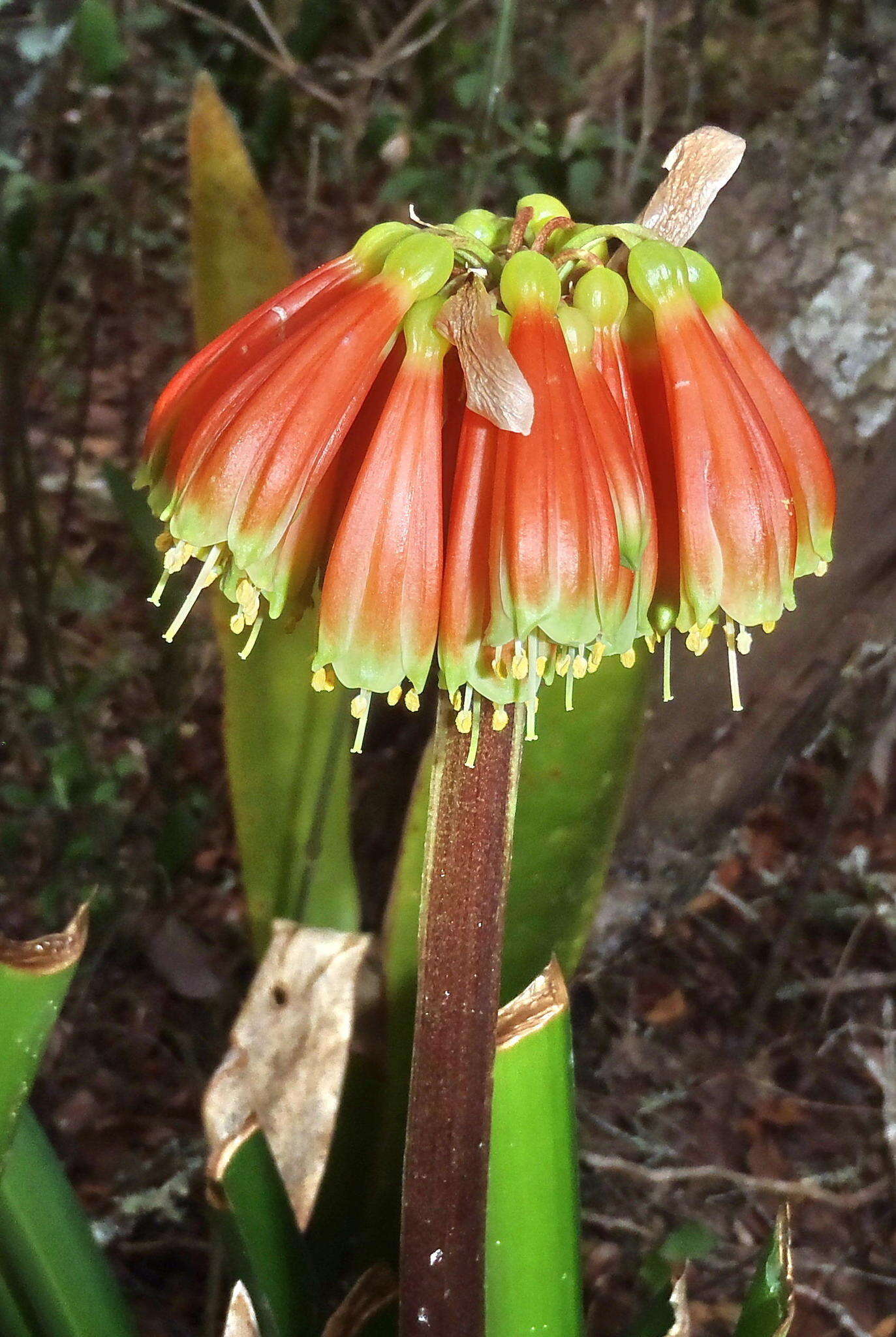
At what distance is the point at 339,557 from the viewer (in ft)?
2.01

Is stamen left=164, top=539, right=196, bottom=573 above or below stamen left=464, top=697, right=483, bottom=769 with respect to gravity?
above

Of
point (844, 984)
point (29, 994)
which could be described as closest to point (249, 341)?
point (29, 994)

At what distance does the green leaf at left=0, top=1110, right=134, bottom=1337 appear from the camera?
0.86 metres

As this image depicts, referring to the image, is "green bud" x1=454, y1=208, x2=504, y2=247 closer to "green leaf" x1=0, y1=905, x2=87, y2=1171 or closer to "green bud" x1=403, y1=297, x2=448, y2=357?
"green bud" x1=403, y1=297, x2=448, y2=357

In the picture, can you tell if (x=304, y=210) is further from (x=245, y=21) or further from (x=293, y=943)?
(x=293, y=943)

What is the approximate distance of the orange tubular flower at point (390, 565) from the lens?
611mm

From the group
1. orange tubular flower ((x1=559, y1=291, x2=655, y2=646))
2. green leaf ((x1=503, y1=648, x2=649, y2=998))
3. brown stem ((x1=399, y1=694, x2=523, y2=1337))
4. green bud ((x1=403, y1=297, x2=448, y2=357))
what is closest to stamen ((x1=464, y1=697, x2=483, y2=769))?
brown stem ((x1=399, y1=694, x2=523, y2=1337))

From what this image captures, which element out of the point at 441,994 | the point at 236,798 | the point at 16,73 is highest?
the point at 16,73

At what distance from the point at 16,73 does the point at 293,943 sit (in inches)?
42.9

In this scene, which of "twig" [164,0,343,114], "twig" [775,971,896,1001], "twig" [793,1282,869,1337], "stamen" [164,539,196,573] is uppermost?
"twig" [164,0,343,114]

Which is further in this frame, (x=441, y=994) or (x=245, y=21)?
(x=245, y=21)

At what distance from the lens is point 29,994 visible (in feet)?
2.48

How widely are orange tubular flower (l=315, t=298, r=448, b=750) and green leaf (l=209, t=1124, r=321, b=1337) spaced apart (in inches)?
19.6

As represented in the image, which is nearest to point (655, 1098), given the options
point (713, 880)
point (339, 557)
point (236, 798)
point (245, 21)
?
point (713, 880)
